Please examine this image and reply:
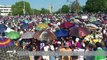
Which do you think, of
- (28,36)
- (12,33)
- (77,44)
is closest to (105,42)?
(77,44)

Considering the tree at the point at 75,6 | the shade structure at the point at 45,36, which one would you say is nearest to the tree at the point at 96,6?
the tree at the point at 75,6

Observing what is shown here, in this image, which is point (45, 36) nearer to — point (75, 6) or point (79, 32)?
point (79, 32)

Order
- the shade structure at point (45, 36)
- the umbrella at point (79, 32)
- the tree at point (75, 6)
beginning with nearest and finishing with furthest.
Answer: the shade structure at point (45, 36) < the umbrella at point (79, 32) < the tree at point (75, 6)

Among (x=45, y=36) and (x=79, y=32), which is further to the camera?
(x=79, y=32)

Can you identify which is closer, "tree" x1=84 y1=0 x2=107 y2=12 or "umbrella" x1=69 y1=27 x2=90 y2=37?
"umbrella" x1=69 y1=27 x2=90 y2=37

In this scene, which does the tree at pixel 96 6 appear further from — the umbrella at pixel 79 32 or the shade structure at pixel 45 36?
the shade structure at pixel 45 36

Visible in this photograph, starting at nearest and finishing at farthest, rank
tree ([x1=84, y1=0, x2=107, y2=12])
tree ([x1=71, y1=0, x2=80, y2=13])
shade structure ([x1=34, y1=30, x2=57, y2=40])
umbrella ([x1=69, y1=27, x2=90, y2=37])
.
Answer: shade structure ([x1=34, y1=30, x2=57, y2=40])
umbrella ([x1=69, y1=27, x2=90, y2=37])
tree ([x1=71, y1=0, x2=80, y2=13])
tree ([x1=84, y1=0, x2=107, y2=12])

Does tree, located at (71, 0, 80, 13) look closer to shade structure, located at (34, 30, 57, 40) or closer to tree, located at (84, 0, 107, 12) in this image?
tree, located at (84, 0, 107, 12)

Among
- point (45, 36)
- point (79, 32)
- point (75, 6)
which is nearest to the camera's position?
point (45, 36)

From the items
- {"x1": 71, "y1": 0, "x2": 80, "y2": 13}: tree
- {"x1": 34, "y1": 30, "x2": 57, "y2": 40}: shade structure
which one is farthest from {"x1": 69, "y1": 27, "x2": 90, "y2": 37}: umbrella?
{"x1": 71, "y1": 0, "x2": 80, "y2": 13}: tree

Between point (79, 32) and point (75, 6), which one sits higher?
point (79, 32)

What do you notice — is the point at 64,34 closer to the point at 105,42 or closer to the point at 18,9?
the point at 105,42

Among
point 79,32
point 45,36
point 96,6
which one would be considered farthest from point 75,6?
point 45,36

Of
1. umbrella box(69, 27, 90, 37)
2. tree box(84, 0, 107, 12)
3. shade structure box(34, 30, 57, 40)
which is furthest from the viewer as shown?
tree box(84, 0, 107, 12)
